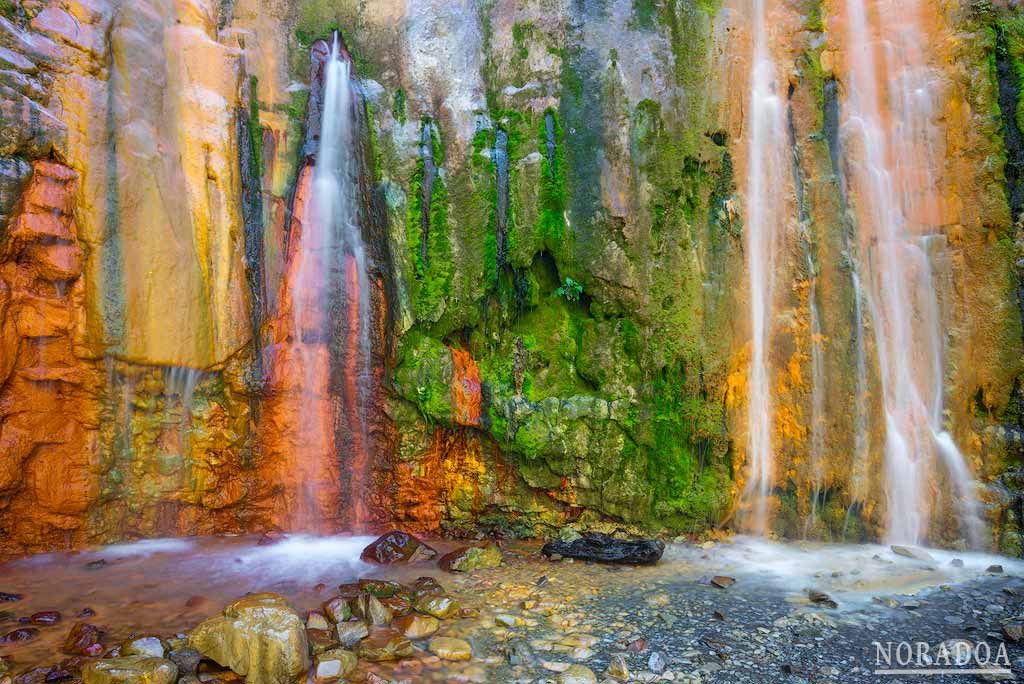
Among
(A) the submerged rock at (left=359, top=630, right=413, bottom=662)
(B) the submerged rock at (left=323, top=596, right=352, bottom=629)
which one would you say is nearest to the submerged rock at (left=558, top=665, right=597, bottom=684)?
(A) the submerged rock at (left=359, top=630, right=413, bottom=662)

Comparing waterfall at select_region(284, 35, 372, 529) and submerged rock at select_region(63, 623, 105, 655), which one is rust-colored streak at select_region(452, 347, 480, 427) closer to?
waterfall at select_region(284, 35, 372, 529)

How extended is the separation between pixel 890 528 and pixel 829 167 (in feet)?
14.7

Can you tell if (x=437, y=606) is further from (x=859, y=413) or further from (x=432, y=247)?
(x=859, y=413)

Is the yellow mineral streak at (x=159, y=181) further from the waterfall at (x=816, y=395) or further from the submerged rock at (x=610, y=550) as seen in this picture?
the waterfall at (x=816, y=395)

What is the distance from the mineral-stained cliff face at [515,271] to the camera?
7.10 meters

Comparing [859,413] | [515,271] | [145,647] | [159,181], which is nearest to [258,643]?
[145,647]

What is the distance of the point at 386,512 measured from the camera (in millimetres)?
7980

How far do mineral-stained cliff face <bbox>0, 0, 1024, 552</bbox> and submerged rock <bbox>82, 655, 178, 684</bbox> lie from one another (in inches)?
145

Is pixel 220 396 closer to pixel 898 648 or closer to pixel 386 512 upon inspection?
pixel 386 512

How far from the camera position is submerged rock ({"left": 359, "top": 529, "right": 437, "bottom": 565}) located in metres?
6.75

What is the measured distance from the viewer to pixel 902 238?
7656 millimetres

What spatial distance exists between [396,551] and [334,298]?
10.7 feet

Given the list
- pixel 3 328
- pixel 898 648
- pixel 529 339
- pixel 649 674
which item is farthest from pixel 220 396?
pixel 898 648

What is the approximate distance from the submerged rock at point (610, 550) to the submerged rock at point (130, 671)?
3988 mm
